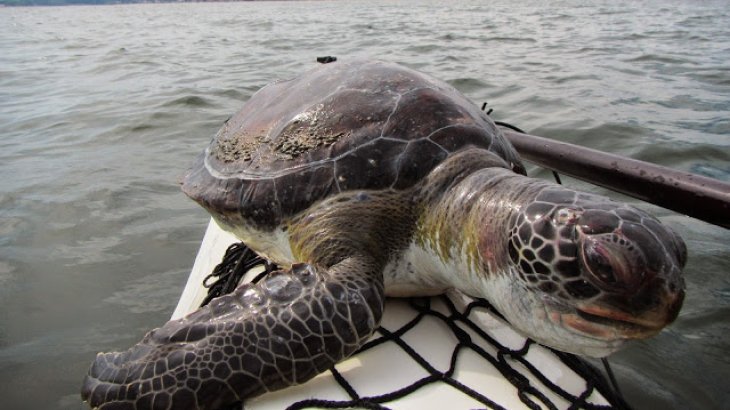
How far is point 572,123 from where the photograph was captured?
6.60 m

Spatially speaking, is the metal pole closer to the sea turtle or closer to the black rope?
the sea turtle

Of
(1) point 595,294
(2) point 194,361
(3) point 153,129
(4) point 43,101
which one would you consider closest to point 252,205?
(2) point 194,361

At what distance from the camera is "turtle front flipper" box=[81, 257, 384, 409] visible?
1884 millimetres

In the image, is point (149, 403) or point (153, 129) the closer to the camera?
point (149, 403)

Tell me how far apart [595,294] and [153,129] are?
293 inches

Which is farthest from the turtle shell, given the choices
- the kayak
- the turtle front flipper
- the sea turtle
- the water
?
the water

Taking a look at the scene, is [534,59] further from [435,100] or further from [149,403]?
[149,403]

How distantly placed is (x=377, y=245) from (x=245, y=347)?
82cm

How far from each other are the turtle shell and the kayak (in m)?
0.71

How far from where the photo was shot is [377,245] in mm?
2475

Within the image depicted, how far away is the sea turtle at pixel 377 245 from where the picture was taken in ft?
5.31

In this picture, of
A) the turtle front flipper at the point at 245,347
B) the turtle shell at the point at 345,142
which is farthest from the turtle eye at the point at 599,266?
the turtle shell at the point at 345,142

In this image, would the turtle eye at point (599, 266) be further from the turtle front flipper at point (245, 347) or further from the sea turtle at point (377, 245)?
the turtle front flipper at point (245, 347)

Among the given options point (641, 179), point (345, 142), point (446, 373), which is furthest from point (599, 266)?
point (641, 179)
